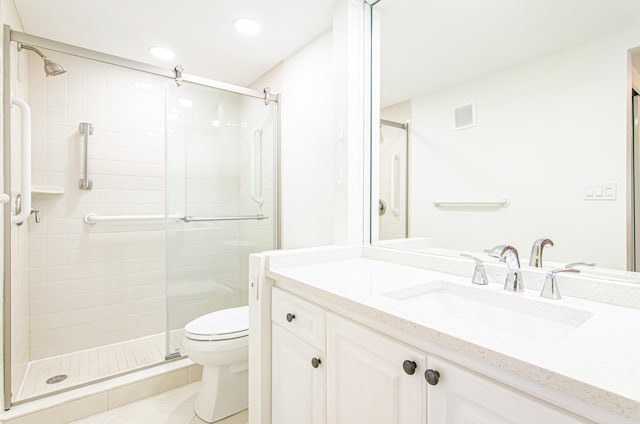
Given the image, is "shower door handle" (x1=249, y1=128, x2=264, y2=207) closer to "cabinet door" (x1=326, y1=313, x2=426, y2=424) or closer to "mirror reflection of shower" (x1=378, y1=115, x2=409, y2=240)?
"mirror reflection of shower" (x1=378, y1=115, x2=409, y2=240)

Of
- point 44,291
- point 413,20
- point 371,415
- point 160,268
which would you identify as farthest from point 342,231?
point 44,291

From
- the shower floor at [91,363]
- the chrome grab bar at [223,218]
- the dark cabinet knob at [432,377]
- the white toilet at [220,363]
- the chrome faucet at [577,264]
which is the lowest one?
the shower floor at [91,363]

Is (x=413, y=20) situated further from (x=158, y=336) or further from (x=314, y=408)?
(x=158, y=336)

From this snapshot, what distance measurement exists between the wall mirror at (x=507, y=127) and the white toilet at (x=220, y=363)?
95 centimetres

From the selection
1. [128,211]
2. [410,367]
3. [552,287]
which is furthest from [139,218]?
[552,287]

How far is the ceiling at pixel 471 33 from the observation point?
1062mm

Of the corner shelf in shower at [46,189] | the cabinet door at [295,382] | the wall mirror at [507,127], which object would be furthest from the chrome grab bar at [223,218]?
the cabinet door at [295,382]

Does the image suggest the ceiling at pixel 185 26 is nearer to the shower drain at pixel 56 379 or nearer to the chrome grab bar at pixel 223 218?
the chrome grab bar at pixel 223 218

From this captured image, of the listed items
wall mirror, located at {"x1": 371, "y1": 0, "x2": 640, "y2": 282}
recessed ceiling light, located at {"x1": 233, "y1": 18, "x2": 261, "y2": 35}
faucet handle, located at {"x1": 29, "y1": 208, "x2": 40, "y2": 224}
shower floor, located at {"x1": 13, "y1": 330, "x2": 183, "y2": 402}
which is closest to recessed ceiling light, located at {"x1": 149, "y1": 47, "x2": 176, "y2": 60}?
recessed ceiling light, located at {"x1": 233, "y1": 18, "x2": 261, "y2": 35}

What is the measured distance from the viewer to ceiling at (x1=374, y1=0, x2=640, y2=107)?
1062 millimetres

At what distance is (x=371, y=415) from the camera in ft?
2.94

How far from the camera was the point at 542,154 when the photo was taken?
115 cm

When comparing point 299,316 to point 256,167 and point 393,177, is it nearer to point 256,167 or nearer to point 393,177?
point 393,177

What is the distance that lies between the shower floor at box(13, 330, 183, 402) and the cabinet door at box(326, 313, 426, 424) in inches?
59.7
